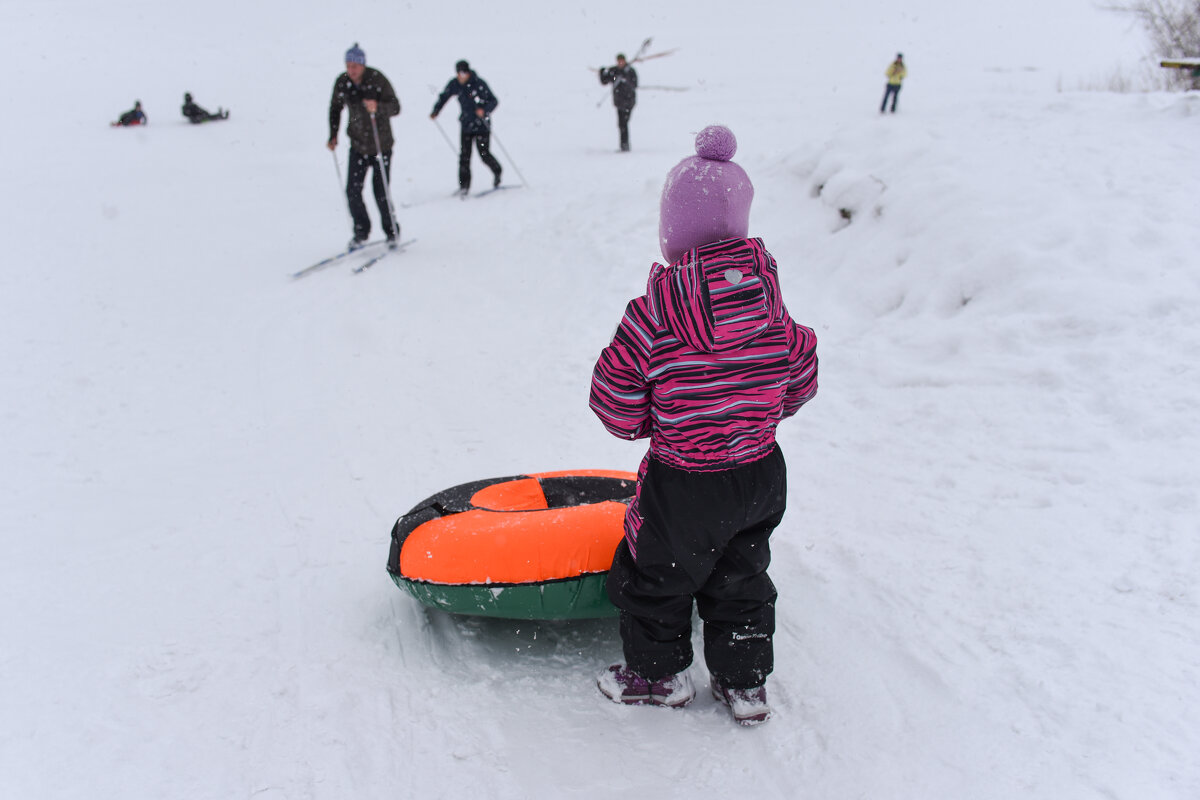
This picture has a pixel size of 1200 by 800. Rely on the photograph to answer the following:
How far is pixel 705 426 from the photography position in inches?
80.0

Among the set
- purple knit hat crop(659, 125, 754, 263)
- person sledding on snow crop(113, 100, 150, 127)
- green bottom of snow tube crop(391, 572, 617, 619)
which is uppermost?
person sledding on snow crop(113, 100, 150, 127)

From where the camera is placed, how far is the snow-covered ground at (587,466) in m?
2.17

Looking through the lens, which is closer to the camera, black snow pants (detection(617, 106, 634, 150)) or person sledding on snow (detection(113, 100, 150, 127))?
black snow pants (detection(617, 106, 634, 150))

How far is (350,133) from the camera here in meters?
7.14

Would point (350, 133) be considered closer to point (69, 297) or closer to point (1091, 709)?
point (69, 297)

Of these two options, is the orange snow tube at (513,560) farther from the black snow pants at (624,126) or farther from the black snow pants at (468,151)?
the black snow pants at (624,126)

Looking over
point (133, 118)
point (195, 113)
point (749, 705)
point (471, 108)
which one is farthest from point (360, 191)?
point (195, 113)

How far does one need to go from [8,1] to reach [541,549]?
108 feet

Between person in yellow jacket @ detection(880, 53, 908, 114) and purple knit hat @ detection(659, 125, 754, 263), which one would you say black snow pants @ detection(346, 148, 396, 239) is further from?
person in yellow jacket @ detection(880, 53, 908, 114)

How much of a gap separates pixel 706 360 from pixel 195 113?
54.7 feet

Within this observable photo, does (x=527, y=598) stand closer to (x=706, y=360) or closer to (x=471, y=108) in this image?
(x=706, y=360)

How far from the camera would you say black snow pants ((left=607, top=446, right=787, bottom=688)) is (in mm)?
2111

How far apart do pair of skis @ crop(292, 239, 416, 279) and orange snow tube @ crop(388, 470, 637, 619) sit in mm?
5050

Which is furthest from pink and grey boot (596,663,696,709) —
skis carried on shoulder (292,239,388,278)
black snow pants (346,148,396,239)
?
black snow pants (346,148,396,239)
